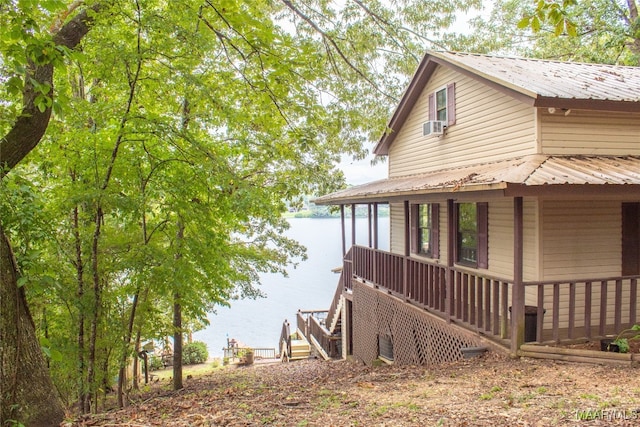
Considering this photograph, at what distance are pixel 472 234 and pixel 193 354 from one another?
74.4 feet

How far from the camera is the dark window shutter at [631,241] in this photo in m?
8.76

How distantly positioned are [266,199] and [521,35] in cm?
1842

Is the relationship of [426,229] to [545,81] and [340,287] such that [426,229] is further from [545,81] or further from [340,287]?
[340,287]

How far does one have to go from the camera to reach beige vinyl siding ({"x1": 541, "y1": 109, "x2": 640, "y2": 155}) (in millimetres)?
8414

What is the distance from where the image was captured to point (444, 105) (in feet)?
38.6

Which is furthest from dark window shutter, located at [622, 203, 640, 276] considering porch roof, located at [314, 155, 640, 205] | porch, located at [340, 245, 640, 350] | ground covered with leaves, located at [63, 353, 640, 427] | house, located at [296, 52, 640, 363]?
ground covered with leaves, located at [63, 353, 640, 427]

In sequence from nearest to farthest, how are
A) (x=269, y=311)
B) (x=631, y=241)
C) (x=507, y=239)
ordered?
(x=631, y=241)
(x=507, y=239)
(x=269, y=311)

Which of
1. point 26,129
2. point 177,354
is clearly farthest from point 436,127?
point 177,354

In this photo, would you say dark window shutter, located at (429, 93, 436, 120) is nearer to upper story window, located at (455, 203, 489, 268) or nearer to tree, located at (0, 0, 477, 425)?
tree, located at (0, 0, 477, 425)

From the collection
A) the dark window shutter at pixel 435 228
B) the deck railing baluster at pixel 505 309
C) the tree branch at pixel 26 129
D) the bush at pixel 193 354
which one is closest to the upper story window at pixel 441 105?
the dark window shutter at pixel 435 228

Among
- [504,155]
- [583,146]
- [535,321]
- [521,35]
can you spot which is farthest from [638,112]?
[521,35]

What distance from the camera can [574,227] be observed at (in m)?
8.53

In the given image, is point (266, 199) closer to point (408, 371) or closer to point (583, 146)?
point (408, 371)

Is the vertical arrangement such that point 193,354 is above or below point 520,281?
below
